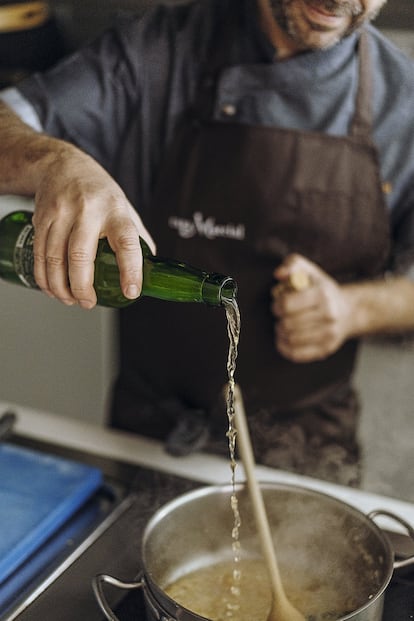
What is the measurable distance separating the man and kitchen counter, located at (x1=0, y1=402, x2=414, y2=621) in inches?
2.4

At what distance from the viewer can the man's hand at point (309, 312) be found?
1.25 metres

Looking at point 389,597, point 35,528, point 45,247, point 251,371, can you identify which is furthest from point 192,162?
point 389,597

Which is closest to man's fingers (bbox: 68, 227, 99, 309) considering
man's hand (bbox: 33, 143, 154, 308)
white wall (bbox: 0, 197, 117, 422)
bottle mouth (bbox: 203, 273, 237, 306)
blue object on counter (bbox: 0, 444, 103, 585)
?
man's hand (bbox: 33, 143, 154, 308)

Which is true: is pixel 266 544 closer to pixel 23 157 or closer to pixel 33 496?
pixel 33 496

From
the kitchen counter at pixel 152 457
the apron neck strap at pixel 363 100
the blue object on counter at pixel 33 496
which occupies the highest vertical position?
the apron neck strap at pixel 363 100

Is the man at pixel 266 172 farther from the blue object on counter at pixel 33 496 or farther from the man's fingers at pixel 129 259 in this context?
the man's fingers at pixel 129 259

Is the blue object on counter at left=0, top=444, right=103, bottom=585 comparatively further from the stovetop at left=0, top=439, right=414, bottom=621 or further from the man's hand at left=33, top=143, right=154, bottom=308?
the man's hand at left=33, top=143, right=154, bottom=308

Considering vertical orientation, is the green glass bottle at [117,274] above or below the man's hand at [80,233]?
below

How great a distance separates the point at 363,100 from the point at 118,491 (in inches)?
27.4

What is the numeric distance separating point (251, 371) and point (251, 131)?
0.40 meters

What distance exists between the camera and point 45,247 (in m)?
0.82

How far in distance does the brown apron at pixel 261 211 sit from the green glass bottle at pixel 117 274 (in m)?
0.35

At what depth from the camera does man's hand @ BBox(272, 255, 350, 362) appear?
125cm

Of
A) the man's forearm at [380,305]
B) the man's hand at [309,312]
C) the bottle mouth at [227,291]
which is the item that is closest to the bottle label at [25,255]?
the bottle mouth at [227,291]
